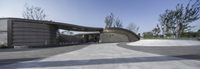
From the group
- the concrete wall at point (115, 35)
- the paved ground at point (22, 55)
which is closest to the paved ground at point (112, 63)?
the paved ground at point (22, 55)

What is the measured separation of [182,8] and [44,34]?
26.3 metres

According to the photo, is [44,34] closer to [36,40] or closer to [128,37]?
[36,40]

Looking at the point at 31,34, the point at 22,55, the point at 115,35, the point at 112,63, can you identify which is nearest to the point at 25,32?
the point at 31,34

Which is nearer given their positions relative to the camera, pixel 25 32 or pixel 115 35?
pixel 25 32

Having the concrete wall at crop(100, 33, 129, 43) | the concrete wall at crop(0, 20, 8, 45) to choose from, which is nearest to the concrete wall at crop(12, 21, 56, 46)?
the concrete wall at crop(0, 20, 8, 45)

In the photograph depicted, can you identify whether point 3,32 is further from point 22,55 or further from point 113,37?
point 113,37

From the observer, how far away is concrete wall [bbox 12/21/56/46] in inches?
1153

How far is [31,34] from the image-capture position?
104 ft

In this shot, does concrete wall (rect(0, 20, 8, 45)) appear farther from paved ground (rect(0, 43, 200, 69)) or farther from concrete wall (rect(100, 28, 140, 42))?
concrete wall (rect(100, 28, 140, 42))

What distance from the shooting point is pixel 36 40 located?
1296 inches

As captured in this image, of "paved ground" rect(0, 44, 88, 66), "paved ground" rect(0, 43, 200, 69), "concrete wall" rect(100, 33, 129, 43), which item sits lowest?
"paved ground" rect(0, 44, 88, 66)

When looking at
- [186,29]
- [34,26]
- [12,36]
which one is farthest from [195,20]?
[12,36]

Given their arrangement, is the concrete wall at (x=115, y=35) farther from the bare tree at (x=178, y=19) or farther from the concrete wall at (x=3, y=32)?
the concrete wall at (x=3, y=32)

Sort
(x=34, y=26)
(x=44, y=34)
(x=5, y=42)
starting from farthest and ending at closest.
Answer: (x=44, y=34), (x=34, y=26), (x=5, y=42)
